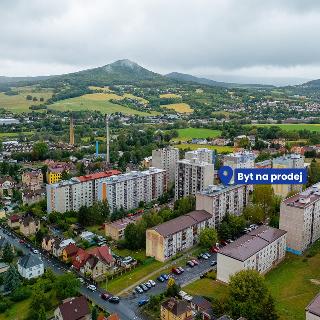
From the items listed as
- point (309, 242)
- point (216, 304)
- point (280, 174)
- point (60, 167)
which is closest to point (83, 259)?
point (216, 304)

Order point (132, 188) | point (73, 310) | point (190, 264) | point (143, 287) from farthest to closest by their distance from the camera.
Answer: point (132, 188) < point (190, 264) < point (143, 287) < point (73, 310)

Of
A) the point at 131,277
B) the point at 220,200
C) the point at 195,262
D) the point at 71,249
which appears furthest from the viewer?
the point at 220,200

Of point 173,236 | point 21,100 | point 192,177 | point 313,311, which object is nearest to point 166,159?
point 192,177

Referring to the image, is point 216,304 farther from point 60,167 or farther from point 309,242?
point 60,167

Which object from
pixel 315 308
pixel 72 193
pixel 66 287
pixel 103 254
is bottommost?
pixel 66 287

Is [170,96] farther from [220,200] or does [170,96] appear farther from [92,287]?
[92,287]

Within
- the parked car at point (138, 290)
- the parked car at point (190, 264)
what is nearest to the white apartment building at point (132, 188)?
the parked car at point (190, 264)

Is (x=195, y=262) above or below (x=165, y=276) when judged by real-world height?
above
